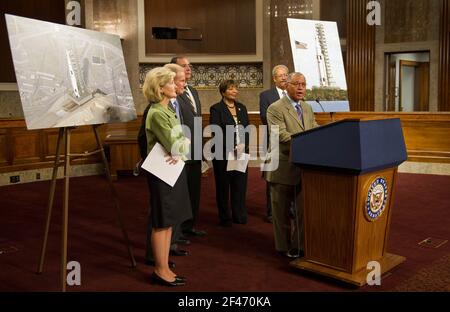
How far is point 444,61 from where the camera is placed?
916 cm

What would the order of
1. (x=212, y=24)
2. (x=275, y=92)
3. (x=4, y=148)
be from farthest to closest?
(x=212, y=24) < (x=4, y=148) < (x=275, y=92)

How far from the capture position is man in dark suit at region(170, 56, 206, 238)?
396cm

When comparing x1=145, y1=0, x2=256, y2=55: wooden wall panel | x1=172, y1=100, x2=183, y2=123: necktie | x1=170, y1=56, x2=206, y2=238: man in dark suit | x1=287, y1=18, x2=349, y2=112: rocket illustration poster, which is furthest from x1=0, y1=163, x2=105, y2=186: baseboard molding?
x1=287, y1=18, x2=349, y2=112: rocket illustration poster

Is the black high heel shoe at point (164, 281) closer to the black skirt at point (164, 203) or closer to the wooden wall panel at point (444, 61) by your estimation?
the black skirt at point (164, 203)

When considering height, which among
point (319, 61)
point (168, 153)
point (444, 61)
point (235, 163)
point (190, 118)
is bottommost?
point (235, 163)

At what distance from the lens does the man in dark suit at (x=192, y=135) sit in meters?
3.96

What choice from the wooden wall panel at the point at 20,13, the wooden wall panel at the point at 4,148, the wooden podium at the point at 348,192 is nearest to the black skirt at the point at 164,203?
the wooden podium at the point at 348,192

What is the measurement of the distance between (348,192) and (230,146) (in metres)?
1.74

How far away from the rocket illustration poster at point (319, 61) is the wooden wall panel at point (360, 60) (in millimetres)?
4856

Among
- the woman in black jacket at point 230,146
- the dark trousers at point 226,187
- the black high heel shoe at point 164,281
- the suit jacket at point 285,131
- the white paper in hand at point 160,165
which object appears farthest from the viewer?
the dark trousers at point 226,187

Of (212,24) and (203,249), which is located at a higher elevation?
(212,24)

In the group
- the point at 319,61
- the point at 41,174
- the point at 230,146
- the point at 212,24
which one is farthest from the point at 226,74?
the point at 230,146

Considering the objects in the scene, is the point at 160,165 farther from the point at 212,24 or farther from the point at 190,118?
the point at 212,24
